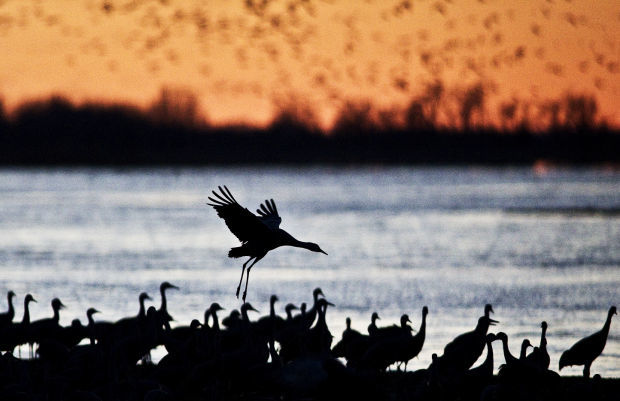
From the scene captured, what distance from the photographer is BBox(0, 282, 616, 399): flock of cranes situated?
38.7 feet

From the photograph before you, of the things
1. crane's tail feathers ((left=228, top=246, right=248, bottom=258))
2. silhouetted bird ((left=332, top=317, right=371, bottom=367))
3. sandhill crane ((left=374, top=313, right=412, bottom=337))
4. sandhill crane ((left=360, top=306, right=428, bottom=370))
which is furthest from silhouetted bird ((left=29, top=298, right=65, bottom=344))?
sandhill crane ((left=360, top=306, right=428, bottom=370))

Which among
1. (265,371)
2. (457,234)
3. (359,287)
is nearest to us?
(265,371)

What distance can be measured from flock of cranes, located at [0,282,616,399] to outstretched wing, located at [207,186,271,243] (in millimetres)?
1422

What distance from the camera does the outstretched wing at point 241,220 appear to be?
1162cm

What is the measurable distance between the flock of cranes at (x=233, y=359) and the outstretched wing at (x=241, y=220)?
4.66 feet

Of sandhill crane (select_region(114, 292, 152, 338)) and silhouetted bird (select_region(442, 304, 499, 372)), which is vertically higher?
sandhill crane (select_region(114, 292, 152, 338))

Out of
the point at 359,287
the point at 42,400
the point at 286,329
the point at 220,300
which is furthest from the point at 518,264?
the point at 42,400

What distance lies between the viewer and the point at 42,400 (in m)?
11.1

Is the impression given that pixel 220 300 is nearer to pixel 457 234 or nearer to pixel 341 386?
pixel 341 386

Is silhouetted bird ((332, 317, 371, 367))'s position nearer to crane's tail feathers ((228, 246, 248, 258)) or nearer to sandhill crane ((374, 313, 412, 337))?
sandhill crane ((374, 313, 412, 337))

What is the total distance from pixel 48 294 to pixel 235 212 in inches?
555

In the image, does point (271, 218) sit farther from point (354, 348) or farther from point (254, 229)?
point (354, 348)

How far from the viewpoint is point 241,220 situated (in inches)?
467

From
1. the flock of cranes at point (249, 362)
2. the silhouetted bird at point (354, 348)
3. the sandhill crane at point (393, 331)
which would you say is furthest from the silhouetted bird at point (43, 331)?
the sandhill crane at point (393, 331)
